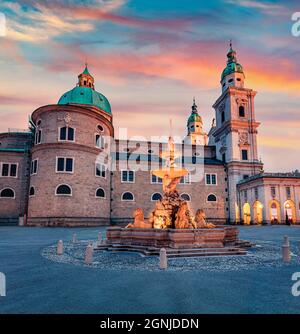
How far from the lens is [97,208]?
3353cm

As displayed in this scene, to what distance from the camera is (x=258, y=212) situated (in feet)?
132

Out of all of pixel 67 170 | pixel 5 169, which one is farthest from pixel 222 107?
pixel 5 169

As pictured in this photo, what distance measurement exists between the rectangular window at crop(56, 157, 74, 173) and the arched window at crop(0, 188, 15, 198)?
8.40m

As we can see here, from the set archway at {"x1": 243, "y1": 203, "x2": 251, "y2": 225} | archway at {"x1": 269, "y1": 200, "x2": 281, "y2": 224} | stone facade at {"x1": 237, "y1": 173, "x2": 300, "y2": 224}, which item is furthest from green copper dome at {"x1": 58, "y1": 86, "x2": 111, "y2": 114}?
archway at {"x1": 269, "y1": 200, "x2": 281, "y2": 224}

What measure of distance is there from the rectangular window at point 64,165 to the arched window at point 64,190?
1895mm

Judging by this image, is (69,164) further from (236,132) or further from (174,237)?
(236,132)

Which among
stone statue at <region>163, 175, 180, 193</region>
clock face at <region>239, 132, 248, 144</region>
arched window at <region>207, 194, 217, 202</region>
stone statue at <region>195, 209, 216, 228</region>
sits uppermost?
clock face at <region>239, 132, 248, 144</region>

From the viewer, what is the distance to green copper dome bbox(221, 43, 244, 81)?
47.3 m

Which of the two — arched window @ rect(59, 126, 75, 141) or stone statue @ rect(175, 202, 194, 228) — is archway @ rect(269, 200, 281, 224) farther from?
arched window @ rect(59, 126, 75, 141)

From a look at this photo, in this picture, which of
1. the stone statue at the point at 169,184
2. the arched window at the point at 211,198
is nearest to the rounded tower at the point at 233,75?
the arched window at the point at 211,198

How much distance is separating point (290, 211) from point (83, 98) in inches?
1467

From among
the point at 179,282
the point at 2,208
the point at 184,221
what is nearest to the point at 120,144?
the point at 2,208

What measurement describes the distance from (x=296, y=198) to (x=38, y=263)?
37.9m
